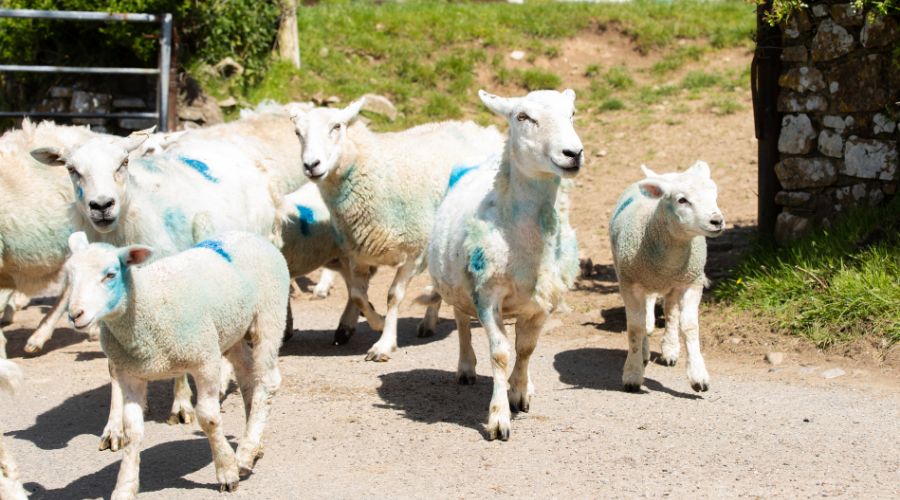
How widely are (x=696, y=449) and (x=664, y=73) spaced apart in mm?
11042

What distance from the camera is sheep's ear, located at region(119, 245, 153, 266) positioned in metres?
4.91

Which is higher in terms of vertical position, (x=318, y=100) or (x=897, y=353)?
(x=318, y=100)

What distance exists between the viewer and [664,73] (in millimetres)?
16141

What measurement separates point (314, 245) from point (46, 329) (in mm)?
2187

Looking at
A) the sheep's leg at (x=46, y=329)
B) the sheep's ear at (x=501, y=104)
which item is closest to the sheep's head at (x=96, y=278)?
the sheep's ear at (x=501, y=104)

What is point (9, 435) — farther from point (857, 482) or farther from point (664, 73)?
point (664, 73)

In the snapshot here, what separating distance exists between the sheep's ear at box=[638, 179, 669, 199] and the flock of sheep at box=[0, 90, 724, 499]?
11 mm

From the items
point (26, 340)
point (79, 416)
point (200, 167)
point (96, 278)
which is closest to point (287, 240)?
point (200, 167)

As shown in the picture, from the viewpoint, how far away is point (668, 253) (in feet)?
23.2

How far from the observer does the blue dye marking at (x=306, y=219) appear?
8.76 meters

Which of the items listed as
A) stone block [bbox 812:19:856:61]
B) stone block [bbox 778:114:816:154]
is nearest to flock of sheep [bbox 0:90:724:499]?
stone block [bbox 778:114:816:154]

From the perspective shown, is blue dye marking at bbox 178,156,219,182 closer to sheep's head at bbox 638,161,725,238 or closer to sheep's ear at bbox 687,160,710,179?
sheep's head at bbox 638,161,725,238

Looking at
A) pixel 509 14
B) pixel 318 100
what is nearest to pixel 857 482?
pixel 318 100

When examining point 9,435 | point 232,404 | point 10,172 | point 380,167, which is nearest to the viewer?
point 9,435
